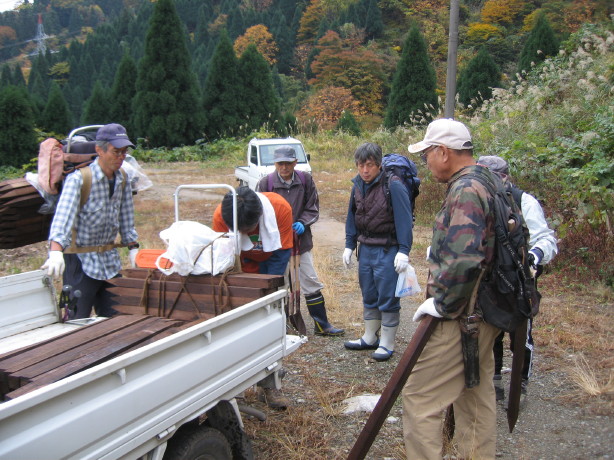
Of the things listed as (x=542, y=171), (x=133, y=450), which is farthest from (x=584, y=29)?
(x=133, y=450)

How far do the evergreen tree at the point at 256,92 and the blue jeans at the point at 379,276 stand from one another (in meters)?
21.7

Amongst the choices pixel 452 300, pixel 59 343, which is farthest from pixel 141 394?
pixel 452 300

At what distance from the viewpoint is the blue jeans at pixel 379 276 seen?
4.55m

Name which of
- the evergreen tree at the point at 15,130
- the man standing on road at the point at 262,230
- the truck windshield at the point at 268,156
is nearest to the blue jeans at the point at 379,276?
the man standing on road at the point at 262,230

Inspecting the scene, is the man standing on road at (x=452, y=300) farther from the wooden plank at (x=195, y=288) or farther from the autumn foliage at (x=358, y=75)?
the autumn foliage at (x=358, y=75)

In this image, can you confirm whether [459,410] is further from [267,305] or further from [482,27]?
[482,27]

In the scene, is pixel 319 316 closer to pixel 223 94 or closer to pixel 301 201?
pixel 301 201

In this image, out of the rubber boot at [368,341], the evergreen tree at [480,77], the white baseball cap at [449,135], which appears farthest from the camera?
the evergreen tree at [480,77]

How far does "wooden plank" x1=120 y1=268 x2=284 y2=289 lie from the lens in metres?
3.34

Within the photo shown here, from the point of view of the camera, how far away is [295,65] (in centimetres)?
4988

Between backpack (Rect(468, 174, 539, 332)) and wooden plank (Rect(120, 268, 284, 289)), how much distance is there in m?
1.22

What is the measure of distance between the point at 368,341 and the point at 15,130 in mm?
18825

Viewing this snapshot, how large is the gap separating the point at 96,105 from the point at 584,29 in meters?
21.2

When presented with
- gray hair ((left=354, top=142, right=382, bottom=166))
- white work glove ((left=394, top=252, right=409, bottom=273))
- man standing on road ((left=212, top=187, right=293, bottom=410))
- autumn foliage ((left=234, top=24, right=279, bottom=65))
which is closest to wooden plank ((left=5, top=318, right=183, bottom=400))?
man standing on road ((left=212, top=187, right=293, bottom=410))
